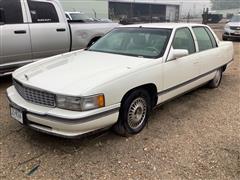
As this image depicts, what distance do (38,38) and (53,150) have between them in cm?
337

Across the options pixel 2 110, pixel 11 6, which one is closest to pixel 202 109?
pixel 2 110

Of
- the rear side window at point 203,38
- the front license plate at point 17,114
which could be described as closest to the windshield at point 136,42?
the rear side window at point 203,38

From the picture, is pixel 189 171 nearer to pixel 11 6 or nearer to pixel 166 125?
pixel 166 125

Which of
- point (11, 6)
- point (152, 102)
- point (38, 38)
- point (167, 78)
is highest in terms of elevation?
point (11, 6)

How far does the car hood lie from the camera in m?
→ 3.07

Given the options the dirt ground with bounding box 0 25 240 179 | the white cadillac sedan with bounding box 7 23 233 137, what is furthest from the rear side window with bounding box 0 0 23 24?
the dirt ground with bounding box 0 25 240 179

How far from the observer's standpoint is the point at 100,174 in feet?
9.51

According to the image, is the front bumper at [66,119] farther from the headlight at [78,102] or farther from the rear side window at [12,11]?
the rear side window at [12,11]

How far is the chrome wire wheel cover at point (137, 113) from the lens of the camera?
359 cm

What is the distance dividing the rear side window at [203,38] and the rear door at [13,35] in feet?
11.3

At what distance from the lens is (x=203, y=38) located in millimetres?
5242

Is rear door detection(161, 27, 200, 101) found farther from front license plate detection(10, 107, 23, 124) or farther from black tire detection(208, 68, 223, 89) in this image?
front license plate detection(10, 107, 23, 124)

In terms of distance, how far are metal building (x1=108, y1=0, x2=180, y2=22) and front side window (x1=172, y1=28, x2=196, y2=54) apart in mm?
40228

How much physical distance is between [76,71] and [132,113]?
0.90 m
